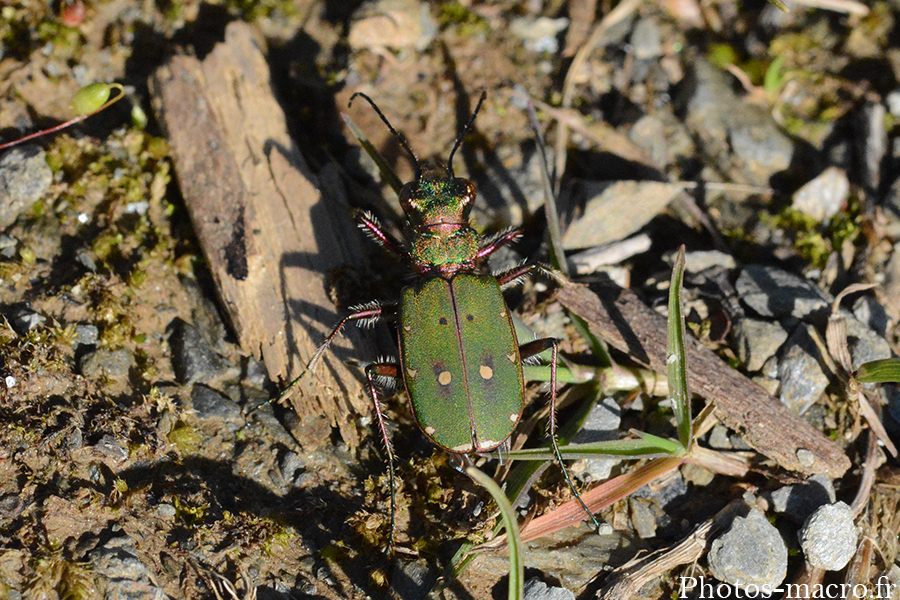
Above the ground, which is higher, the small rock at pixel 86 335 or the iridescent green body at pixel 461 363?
the small rock at pixel 86 335

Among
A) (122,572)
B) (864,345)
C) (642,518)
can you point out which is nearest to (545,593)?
(642,518)

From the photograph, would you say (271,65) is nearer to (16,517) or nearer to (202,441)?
(202,441)

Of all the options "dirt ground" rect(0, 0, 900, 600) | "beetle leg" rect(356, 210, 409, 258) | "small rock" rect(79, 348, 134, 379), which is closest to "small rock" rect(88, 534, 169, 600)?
"dirt ground" rect(0, 0, 900, 600)

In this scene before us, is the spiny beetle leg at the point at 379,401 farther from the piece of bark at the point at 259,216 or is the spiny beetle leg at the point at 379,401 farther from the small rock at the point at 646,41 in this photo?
the small rock at the point at 646,41

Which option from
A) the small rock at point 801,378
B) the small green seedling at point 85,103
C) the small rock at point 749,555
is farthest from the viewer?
the small green seedling at point 85,103

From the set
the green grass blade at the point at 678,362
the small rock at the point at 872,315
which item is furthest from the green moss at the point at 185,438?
the small rock at the point at 872,315

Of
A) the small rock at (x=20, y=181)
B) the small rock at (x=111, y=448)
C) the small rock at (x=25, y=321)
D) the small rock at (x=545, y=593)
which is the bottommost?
the small rock at (x=545, y=593)
